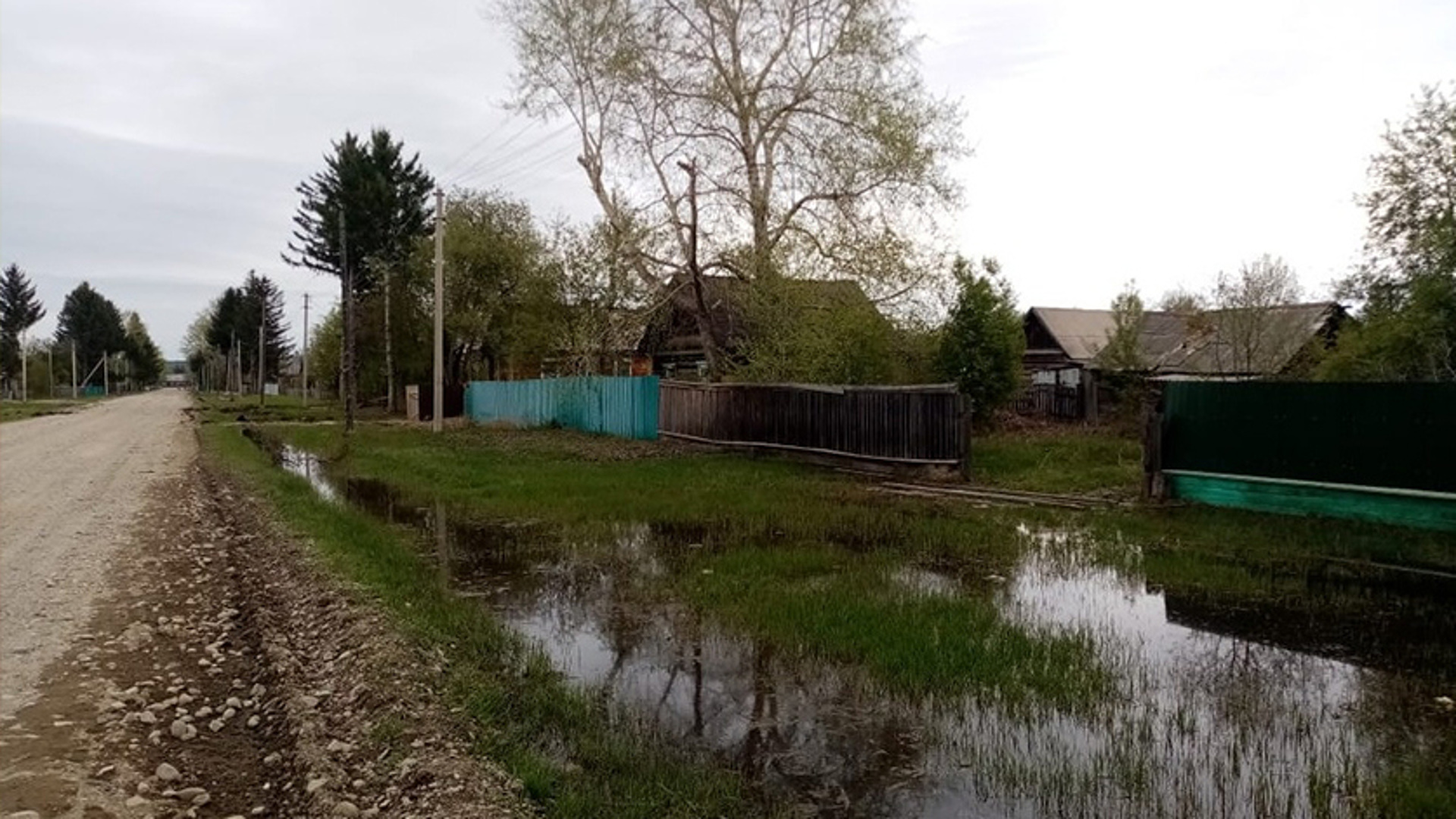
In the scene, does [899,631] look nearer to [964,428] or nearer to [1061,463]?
[964,428]

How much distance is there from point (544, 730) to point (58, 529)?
10199mm

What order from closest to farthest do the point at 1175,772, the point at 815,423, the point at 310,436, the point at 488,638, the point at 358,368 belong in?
the point at 1175,772 < the point at 488,638 < the point at 815,423 < the point at 310,436 < the point at 358,368

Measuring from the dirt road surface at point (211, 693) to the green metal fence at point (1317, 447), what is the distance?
32.7 feet

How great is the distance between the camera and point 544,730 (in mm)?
5211

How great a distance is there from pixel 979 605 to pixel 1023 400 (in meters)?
25.7

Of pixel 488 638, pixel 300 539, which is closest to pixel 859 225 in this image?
pixel 300 539

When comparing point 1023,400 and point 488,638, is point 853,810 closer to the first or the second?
point 488,638

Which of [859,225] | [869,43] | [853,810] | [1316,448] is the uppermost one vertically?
[869,43]

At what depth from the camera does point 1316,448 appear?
11172 mm

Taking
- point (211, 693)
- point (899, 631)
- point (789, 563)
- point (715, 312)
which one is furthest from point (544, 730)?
point (715, 312)

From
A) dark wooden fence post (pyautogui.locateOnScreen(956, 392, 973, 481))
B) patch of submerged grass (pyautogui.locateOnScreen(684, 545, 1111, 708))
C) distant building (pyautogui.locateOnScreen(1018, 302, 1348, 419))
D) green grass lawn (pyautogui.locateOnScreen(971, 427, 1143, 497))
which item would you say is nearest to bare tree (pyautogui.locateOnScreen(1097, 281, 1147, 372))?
distant building (pyautogui.locateOnScreen(1018, 302, 1348, 419))

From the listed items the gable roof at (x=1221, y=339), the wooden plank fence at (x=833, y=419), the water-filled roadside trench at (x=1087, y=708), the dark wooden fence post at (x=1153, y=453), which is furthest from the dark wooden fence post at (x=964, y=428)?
the gable roof at (x=1221, y=339)

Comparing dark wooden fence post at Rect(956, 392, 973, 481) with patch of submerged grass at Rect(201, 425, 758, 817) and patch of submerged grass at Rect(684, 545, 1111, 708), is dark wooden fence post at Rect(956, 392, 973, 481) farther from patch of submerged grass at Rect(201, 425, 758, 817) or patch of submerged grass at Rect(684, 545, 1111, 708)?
patch of submerged grass at Rect(201, 425, 758, 817)

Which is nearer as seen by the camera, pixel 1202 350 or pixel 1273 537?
pixel 1273 537
